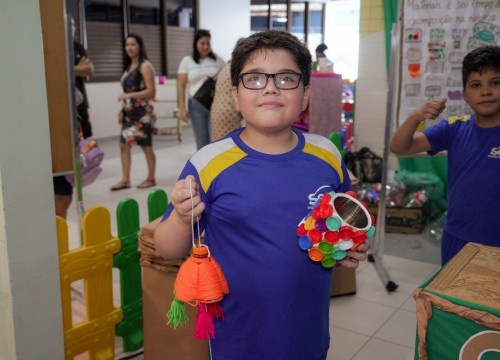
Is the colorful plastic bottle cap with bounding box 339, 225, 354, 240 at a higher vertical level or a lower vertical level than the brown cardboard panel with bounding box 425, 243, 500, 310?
higher

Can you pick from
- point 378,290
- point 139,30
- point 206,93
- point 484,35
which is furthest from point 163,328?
point 139,30

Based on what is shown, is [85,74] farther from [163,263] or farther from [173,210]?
[173,210]

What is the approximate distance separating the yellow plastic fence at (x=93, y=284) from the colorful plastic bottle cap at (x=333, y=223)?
120 centimetres

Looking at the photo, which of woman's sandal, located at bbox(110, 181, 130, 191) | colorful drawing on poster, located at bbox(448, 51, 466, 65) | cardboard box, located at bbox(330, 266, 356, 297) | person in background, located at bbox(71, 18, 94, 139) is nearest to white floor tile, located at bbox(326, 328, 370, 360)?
cardboard box, located at bbox(330, 266, 356, 297)

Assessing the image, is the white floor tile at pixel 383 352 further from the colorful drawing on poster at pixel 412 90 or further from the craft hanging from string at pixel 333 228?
the colorful drawing on poster at pixel 412 90

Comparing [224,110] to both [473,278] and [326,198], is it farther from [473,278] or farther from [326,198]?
[473,278]

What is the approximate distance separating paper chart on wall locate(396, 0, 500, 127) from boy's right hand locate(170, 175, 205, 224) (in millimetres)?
2454

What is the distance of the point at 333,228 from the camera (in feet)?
3.79

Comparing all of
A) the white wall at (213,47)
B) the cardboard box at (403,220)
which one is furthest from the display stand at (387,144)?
the white wall at (213,47)

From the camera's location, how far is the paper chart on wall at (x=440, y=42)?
3.16m

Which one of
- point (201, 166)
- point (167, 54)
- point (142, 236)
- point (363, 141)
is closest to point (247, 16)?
point (167, 54)

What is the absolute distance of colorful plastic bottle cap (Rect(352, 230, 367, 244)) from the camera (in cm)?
119

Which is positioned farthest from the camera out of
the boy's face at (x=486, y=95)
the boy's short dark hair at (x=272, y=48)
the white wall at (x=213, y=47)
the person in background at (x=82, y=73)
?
the white wall at (x=213, y=47)

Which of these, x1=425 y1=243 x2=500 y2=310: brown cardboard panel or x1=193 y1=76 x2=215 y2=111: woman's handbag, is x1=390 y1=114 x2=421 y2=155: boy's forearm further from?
x1=193 y1=76 x2=215 y2=111: woman's handbag
